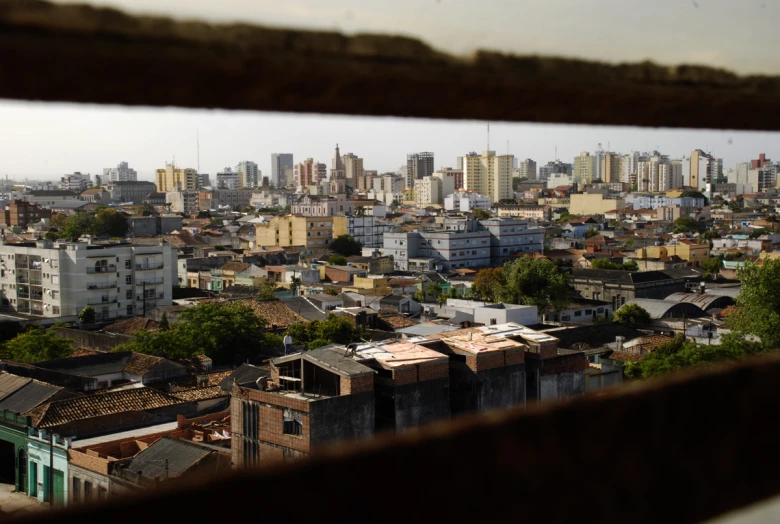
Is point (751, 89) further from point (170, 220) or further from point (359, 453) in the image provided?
point (170, 220)

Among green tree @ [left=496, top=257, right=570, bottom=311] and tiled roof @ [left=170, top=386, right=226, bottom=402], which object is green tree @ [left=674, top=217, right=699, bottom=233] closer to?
green tree @ [left=496, top=257, right=570, bottom=311]

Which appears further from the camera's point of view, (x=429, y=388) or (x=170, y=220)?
(x=170, y=220)

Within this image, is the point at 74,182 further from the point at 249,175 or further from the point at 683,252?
the point at 683,252

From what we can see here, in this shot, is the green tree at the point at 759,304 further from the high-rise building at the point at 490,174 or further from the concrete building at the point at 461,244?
the high-rise building at the point at 490,174

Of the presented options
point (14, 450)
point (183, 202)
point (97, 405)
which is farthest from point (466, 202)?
point (14, 450)

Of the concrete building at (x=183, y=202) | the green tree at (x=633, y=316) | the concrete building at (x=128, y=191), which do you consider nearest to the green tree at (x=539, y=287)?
the green tree at (x=633, y=316)

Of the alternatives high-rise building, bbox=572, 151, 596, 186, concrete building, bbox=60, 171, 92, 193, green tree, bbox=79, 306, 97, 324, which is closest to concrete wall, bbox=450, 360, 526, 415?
green tree, bbox=79, 306, 97, 324

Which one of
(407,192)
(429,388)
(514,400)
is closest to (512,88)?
(429,388)
